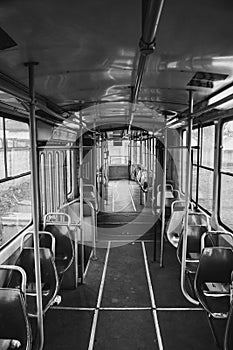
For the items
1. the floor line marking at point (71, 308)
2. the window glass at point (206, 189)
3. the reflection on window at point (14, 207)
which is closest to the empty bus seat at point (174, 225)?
the window glass at point (206, 189)

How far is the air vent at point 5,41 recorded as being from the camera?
1393 millimetres

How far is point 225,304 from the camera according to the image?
2.96 metres

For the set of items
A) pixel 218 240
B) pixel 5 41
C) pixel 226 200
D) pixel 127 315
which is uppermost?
pixel 5 41

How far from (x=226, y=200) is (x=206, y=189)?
2.43ft

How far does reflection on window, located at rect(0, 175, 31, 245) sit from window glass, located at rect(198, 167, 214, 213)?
8.35 ft

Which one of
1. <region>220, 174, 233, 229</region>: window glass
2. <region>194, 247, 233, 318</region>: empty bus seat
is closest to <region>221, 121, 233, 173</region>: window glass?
<region>220, 174, 233, 229</region>: window glass

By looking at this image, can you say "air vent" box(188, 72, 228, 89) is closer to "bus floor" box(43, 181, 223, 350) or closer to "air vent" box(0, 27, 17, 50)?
"air vent" box(0, 27, 17, 50)

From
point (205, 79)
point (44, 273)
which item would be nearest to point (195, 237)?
point (44, 273)

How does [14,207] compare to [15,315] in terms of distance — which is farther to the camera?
[14,207]

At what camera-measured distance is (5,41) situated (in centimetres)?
148

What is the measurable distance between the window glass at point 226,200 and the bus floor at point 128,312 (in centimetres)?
97

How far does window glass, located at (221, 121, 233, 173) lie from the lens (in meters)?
3.70

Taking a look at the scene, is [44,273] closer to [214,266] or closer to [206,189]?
[214,266]

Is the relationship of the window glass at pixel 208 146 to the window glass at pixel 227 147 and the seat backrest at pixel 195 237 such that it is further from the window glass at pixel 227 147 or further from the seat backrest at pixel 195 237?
the seat backrest at pixel 195 237
